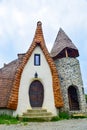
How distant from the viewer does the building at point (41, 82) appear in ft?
58.5

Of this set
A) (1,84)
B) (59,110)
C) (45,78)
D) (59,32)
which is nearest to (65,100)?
(59,110)

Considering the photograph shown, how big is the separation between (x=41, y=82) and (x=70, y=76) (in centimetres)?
269

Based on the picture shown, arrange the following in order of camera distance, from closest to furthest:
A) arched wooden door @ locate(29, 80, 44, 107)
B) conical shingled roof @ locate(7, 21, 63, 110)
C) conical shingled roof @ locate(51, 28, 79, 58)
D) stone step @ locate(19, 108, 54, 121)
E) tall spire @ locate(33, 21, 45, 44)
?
stone step @ locate(19, 108, 54, 121) < conical shingled roof @ locate(7, 21, 63, 110) < arched wooden door @ locate(29, 80, 44, 107) < tall spire @ locate(33, 21, 45, 44) < conical shingled roof @ locate(51, 28, 79, 58)

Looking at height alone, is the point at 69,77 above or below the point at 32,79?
above

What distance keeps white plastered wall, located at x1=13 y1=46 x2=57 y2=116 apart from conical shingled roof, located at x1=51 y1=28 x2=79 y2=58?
7.62 ft

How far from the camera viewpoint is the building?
17.8 m

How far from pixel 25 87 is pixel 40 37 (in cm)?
455

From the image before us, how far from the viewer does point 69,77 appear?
1997 cm

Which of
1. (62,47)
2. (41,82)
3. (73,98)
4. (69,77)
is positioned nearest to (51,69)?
(41,82)

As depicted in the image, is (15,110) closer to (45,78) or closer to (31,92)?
(31,92)

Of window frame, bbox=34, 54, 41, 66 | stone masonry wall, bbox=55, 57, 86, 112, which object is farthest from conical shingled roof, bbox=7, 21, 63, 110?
stone masonry wall, bbox=55, 57, 86, 112

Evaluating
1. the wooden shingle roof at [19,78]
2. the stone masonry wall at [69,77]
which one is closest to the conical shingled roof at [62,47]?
the stone masonry wall at [69,77]

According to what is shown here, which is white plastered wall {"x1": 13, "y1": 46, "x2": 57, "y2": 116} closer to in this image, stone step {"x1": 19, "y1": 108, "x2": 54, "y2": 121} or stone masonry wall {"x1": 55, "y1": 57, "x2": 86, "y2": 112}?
stone step {"x1": 19, "y1": 108, "x2": 54, "y2": 121}

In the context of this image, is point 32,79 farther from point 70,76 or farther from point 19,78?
point 70,76
